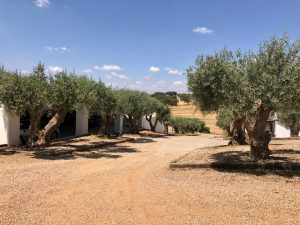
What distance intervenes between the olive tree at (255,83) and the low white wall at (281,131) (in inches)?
1300

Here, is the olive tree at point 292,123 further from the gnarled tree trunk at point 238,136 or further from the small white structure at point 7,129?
the small white structure at point 7,129

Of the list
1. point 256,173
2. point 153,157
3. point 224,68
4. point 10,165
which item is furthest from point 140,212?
point 153,157

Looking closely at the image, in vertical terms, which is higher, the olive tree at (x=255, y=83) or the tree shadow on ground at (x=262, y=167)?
the olive tree at (x=255, y=83)

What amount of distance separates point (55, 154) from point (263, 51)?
1089 centimetres

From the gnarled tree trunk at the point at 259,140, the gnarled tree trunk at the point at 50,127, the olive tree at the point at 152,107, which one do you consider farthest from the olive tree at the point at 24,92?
the olive tree at the point at 152,107

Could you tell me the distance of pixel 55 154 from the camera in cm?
1773

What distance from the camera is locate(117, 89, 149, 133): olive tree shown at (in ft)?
107

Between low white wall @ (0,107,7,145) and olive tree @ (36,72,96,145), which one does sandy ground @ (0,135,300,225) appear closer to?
olive tree @ (36,72,96,145)

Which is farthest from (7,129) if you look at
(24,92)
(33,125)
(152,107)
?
(152,107)

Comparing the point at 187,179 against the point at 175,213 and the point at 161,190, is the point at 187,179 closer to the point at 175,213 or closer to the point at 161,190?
the point at 161,190

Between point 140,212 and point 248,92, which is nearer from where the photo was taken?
point 140,212

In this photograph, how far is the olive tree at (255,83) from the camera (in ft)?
37.8

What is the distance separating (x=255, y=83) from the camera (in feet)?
38.7

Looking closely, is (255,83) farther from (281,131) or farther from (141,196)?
(281,131)
